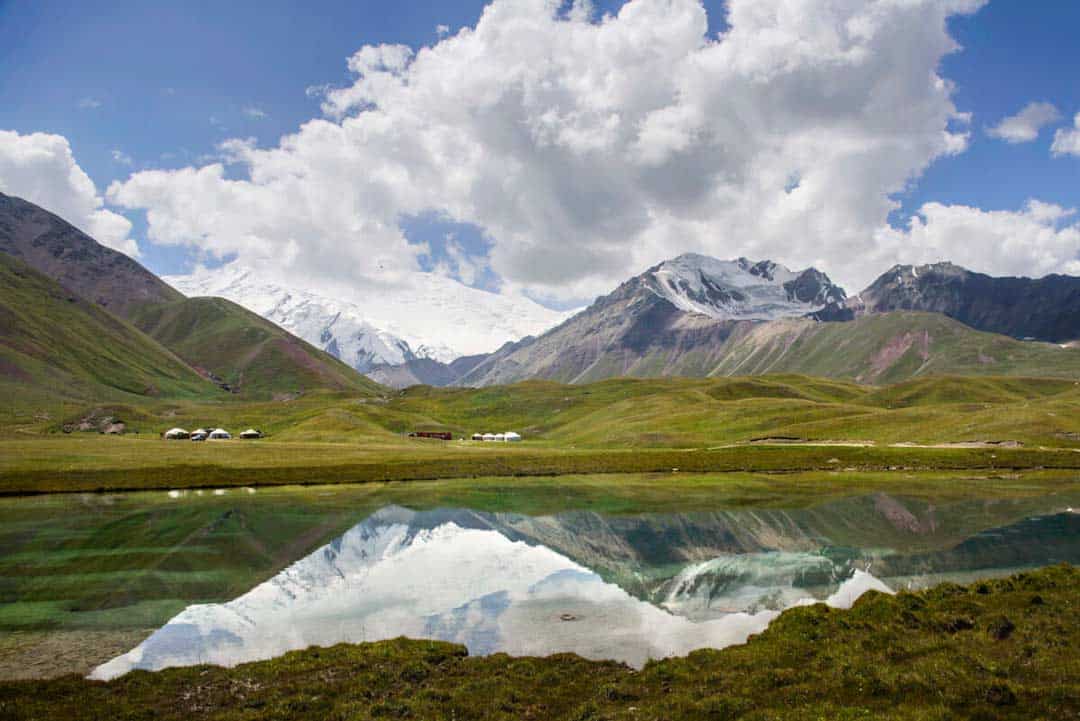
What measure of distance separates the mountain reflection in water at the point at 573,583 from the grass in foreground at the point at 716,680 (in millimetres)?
3534

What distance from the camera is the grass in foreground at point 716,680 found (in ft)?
64.2

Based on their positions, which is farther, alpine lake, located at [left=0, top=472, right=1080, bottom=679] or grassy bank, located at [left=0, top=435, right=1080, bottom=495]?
grassy bank, located at [left=0, top=435, right=1080, bottom=495]

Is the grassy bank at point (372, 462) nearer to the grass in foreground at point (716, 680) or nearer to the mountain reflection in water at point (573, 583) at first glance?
the mountain reflection in water at point (573, 583)

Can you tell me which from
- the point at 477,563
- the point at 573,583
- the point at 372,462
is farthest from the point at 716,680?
the point at 372,462

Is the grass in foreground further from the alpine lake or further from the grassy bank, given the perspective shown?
the grassy bank

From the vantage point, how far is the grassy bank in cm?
8856

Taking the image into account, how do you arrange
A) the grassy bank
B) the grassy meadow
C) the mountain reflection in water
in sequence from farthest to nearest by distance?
the grassy meadow → the grassy bank → the mountain reflection in water

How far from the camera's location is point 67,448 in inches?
4181

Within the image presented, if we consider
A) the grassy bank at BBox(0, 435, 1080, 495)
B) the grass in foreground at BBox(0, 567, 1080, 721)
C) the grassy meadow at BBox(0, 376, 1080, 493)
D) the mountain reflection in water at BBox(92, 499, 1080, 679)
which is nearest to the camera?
the grass in foreground at BBox(0, 567, 1080, 721)

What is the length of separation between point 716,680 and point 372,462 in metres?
91.3

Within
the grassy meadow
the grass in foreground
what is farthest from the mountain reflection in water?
the grassy meadow

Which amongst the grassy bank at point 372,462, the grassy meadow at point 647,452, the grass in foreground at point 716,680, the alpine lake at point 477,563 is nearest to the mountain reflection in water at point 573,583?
the alpine lake at point 477,563

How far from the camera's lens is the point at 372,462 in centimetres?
10731

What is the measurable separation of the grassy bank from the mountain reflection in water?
41.1m
